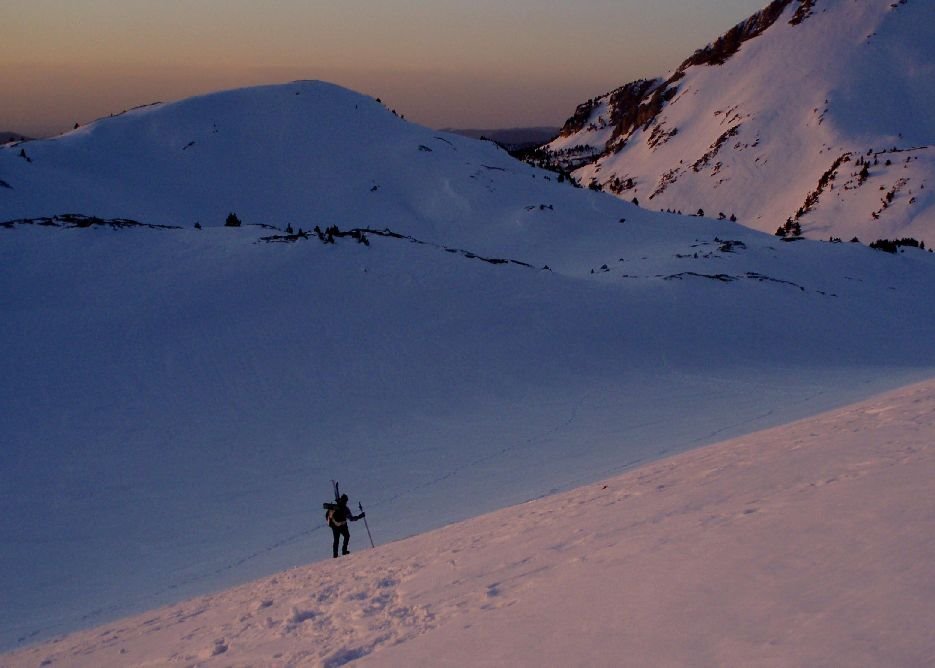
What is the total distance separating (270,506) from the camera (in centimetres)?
1141

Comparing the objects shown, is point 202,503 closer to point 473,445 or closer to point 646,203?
point 473,445

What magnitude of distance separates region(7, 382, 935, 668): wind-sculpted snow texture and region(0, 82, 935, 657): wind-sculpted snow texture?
585 mm

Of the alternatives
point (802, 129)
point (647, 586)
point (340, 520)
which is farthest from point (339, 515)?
point (802, 129)

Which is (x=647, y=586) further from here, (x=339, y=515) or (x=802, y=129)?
(x=802, y=129)

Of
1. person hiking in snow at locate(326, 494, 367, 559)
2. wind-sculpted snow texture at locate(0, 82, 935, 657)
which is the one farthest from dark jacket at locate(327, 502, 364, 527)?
wind-sculpted snow texture at locate(0, 82, 935, 657)

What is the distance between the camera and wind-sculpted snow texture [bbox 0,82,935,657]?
10656 millimetres

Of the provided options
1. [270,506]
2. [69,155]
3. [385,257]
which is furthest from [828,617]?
[69,155]

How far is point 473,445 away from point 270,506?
3.93m

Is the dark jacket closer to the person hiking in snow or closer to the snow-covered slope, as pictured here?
the person hiking in snow

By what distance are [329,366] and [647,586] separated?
1346cm

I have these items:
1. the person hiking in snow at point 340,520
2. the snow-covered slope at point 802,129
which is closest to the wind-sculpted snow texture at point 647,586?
the person hiking in snow at point 340,520

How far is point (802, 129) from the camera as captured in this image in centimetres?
6394

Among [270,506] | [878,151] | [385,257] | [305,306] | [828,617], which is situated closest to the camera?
[828,617]

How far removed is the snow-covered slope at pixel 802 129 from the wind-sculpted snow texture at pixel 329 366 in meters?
21.6
